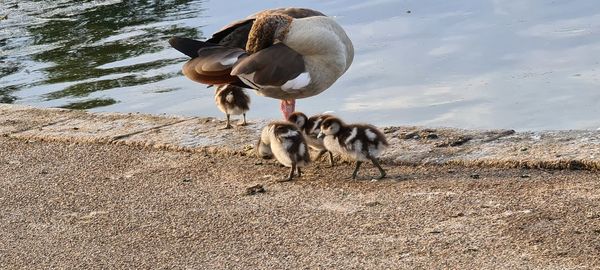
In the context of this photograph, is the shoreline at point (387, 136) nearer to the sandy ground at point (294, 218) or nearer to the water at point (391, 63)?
the sandy ground at point (294, 218)

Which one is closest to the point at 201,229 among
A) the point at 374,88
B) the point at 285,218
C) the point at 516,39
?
the point at 285,218

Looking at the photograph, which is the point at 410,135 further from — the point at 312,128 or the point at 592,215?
the point at 592,215

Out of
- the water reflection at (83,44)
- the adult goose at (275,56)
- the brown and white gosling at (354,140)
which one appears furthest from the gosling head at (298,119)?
the water reflection at (83,44)

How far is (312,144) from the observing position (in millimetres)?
7676

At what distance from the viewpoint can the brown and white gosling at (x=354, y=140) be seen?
6.91 m

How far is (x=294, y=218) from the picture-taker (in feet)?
20.1

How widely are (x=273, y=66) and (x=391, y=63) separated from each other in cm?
458

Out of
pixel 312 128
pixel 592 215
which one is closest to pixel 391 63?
pixel 312 128

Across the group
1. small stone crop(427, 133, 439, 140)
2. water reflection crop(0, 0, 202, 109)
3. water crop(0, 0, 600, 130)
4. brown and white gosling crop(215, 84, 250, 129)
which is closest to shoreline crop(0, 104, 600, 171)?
small stone crop(427, 133, 439, 140)

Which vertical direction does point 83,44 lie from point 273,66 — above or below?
below

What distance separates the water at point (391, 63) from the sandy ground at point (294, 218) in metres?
2.98

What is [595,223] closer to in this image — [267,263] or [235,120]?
[267,263]

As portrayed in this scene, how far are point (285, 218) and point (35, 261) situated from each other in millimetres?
1347

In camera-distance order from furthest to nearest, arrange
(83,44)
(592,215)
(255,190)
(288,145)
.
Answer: (83,44)
(288,145)
(255,190)
(592,215)
